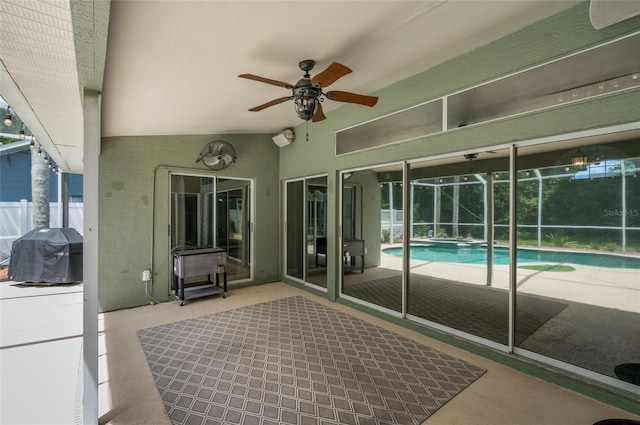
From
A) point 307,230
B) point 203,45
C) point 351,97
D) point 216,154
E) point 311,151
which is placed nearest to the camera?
point 203,45

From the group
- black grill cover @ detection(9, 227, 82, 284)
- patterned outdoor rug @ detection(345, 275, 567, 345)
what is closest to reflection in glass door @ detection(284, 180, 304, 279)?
patterned outdoor rug @ detection(345, 275, 567, 345)

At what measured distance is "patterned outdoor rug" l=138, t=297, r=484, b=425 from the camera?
6.70 feet

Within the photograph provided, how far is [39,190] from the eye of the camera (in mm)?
6738

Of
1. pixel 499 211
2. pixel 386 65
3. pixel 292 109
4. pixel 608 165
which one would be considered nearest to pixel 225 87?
pixel 292 109

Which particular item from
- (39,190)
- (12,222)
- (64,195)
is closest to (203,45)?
(39,190)

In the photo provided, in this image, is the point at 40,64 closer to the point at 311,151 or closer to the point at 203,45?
the point at 203,45

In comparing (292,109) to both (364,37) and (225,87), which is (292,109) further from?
(364,37)

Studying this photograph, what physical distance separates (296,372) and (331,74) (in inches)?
104

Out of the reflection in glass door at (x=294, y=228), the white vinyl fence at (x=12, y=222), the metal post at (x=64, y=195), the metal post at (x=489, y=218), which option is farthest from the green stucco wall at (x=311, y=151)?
the metal post at (x=64, y=195)

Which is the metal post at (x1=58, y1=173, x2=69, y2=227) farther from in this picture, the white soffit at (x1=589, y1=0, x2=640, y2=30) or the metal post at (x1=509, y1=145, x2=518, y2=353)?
the white soffit at (x1=589, y1=0, x2=640, y2=30)

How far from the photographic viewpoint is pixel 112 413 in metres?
2.03

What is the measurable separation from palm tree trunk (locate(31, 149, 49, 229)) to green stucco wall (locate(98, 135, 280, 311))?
431cm

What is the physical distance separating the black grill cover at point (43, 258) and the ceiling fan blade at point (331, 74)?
5548 mm

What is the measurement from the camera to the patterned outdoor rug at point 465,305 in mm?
3113
